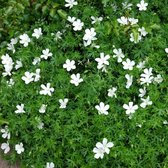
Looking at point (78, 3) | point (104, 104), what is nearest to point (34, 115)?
point (104, 104)

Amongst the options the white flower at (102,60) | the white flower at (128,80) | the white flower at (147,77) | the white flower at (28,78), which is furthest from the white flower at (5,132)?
the white flower at (147,77)

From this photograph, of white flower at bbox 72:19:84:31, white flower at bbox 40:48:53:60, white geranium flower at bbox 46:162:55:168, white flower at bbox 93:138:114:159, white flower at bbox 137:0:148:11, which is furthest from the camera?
white flower at bbox 137:0:148:11

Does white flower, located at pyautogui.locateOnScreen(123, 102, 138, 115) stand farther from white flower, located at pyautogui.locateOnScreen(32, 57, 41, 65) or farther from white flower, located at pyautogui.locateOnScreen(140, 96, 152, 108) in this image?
white flower, located at pyautogui.locateOnScreen(32, 57, 41, 65)

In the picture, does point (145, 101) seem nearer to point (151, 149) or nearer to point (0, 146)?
point (151, 149)

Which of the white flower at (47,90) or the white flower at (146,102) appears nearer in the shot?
the white flower at (146,102)

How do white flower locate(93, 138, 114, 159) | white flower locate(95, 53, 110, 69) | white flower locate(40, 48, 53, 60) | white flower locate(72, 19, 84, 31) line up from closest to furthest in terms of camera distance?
1. white flower locate(93, 138, 114, 159)
2. white flower locate(95, 53, 110, 69)
3. white flower locate(40, 48, 53, 60)
4. white flower locate(72, 19, 84, 31)

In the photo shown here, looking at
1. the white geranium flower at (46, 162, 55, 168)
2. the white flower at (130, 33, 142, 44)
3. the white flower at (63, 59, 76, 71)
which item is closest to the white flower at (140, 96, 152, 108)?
the white flower at (130, 33, 142, 44)

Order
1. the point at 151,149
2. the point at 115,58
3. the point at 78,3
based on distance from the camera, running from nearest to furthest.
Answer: the point at 151,149 → the point at 115,58 → the point at 78,3

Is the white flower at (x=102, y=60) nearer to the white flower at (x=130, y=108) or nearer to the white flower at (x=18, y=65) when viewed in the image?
the white flower at (x=130, y=108)
